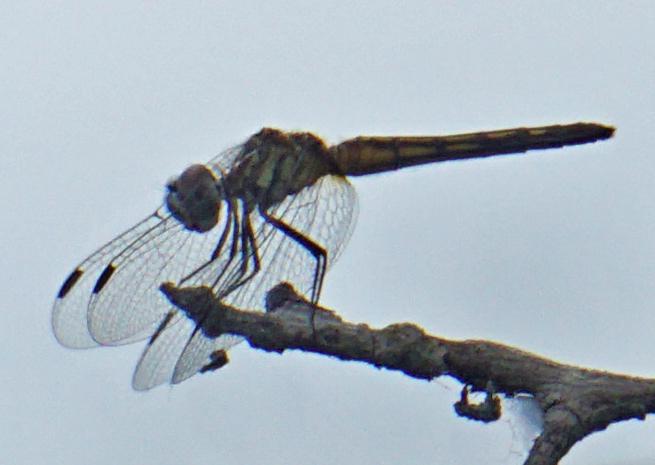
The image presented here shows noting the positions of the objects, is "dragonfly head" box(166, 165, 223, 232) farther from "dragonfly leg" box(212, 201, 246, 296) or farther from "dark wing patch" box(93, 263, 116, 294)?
"dark wing patch" box(93, 263, 116, 294)

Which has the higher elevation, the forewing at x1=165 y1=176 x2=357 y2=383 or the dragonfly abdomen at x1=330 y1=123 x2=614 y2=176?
the dragonfly abdomen at x1=330 y1=123 x2=614 y2=176

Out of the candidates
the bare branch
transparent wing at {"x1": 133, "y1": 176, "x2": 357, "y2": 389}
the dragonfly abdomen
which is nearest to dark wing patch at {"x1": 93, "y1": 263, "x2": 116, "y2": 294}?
transparent wing at {"x1": 133, "y1": 176, "x2": 357, "y2": 389}

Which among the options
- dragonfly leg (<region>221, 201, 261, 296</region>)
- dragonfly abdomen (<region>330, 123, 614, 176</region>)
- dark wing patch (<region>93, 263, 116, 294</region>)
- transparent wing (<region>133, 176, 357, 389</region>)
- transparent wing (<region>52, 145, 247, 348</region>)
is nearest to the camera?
transparent wing (<region>133, 176, 357, 389</region>)

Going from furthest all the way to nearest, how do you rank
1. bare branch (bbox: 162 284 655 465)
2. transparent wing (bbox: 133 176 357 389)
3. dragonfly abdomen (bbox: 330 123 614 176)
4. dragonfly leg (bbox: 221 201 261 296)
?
dragonfly abdomen (bbox: 330 123 614 176), dragonfly leg (bbox: 221 201 261 296), transparent wing (bbox: 133 176 357 389), bare branch (bbox: 162 284 655 465)

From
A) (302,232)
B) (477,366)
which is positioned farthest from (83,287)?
(477,366)

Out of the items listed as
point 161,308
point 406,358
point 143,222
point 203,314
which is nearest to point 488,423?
point 406,358

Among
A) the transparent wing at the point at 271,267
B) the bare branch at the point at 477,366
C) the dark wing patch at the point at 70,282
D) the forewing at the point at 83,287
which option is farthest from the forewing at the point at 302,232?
the bare branch at the point at 477,366

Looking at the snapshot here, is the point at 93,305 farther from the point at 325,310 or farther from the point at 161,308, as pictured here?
the point at 325,310
